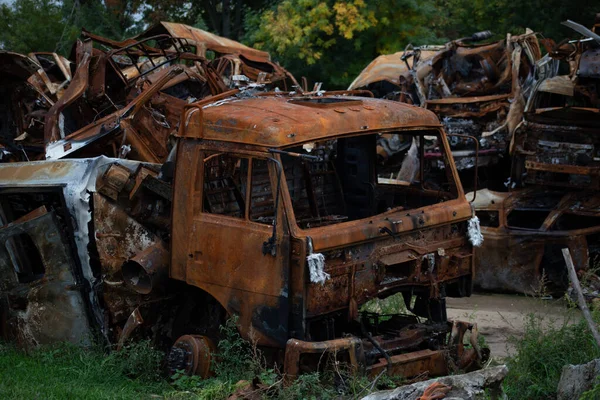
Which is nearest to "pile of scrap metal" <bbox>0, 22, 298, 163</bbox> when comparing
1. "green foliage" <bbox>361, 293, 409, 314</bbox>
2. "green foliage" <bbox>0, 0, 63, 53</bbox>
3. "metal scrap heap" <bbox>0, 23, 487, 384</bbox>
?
"metal scrap heap" <bbox>0, 23, 487, 384</bbox>

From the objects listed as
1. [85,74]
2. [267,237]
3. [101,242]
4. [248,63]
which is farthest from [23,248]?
[248,63]

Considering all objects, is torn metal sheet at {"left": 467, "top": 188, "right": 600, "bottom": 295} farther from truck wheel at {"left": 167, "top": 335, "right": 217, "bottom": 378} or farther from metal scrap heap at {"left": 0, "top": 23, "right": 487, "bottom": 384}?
truck wheel at {"left": 167, "top": 335, "right": 217, "bottom": 378}

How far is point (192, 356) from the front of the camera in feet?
21.8

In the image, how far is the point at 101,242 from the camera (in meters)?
7.16

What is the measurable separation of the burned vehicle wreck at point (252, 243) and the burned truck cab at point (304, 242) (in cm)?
1

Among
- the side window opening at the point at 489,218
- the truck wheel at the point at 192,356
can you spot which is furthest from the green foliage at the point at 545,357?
the side window opening at the point at 489,218

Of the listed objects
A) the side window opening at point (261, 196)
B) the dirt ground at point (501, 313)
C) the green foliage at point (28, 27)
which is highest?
the green foliage at point (28, 27)

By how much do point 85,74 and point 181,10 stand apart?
58.9 feet

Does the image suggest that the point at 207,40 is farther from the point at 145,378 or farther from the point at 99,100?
the point at 145,378

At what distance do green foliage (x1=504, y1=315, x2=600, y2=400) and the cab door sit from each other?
6.11 feet

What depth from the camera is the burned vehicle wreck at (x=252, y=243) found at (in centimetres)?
620

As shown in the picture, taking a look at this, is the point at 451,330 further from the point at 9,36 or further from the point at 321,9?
the point at 9,36

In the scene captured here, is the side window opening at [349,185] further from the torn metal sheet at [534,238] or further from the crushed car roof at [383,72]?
the crushed car roof at [383,72]

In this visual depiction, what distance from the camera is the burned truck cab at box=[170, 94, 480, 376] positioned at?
6105mm
